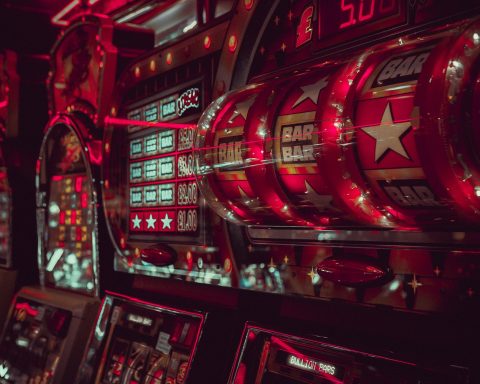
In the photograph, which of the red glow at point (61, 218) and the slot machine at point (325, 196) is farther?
the red glow at point (61, 218)

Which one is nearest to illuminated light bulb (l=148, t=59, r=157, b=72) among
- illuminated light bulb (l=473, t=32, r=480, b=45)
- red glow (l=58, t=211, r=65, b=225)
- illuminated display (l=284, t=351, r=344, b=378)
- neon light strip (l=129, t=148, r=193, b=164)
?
neon light strip (l=129, t=148, r=193, b=164)

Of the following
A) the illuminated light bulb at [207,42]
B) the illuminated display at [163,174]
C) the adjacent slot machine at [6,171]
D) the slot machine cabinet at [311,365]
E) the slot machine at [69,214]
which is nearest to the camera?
the slot machine cabinet at [311,365]

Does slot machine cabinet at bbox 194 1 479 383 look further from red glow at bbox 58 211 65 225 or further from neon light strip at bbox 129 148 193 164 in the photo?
red glow at bbox 58 211 65 225

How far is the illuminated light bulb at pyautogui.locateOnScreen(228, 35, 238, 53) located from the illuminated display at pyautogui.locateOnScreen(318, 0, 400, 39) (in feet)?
1.36

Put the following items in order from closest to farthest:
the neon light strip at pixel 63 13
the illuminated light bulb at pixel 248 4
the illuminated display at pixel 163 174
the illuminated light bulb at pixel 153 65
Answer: the illuminated light bulb at pixel 248 4
the illuminated display at pixel 163 174
the illuminated light bulb at pixel 153 65
the neon light strip at pixel 63 13

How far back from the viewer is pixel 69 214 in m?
3.43

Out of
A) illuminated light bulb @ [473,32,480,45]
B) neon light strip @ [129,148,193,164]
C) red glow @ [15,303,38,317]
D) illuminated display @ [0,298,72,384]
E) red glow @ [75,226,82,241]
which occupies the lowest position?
illuminated display @ [0,298,72,384]

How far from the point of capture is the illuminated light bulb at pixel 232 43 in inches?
85.1

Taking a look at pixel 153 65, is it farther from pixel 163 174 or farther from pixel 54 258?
pixel 54 258

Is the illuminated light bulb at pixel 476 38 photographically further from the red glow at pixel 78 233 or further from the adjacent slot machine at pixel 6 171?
the adjacent slot machine at pixel 6 171

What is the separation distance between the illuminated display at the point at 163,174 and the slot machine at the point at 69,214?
307 mm

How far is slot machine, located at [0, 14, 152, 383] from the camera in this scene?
302 centimetres

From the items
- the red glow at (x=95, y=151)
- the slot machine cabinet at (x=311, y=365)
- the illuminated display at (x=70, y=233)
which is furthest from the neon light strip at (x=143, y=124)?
the slot machine cabinet at (x=311, y=365)

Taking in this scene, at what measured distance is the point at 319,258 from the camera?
1808 mm
